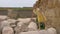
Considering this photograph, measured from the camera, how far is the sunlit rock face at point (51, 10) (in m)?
1.68

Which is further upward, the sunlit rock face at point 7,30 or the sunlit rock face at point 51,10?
the sunlit rock face at point 51,10

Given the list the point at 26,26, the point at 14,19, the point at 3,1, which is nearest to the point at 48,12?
the point at 26,26

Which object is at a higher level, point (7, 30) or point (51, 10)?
point (51, 10)

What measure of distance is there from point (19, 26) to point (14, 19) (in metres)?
0.16

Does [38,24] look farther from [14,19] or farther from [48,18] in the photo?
[14,19]

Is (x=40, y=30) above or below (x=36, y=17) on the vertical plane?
below

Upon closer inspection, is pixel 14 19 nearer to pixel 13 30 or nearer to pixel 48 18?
pixel 13 30

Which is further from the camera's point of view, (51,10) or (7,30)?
(51,10)

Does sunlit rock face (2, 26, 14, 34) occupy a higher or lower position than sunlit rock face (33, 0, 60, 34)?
lower

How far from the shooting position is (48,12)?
1703 mm

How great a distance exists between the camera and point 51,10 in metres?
1.70

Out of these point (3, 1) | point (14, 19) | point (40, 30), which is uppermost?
point (3, 1)

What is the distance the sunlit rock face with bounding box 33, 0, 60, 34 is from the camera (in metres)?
1.68

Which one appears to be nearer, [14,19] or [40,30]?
[40,30]
